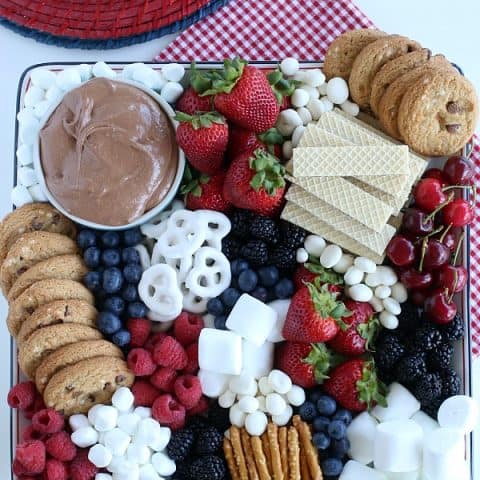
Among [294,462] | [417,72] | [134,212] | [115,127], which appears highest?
[417,72]

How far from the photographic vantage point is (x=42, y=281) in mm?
1857

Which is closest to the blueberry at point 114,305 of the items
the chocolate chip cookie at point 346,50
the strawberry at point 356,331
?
the strawberry at point 356,331

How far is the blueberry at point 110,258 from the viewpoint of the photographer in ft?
6.23

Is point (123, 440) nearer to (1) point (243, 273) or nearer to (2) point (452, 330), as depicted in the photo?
(1) point (243, 273)

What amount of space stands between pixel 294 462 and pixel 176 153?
66cm

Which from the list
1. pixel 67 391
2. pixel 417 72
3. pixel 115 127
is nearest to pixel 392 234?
pixel 417 72

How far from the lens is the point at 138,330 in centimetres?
189

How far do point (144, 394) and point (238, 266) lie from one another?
316 mm

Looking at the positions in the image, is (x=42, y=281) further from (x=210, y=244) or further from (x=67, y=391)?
(x=210, y=244)

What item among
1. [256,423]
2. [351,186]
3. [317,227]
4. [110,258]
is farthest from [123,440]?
[351,186]

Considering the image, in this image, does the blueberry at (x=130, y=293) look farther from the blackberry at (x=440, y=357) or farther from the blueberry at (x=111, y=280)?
the blackberry at (x=440, y=357)

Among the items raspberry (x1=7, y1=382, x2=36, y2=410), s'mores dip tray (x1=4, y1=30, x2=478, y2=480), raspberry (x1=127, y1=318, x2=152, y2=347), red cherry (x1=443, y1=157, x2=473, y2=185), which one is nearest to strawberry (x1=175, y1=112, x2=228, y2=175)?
s'mores dip tray (x1=4, y1=30, x2=478, y2=480)

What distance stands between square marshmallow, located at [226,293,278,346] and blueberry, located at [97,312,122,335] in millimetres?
221

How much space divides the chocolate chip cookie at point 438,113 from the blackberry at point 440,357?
0.40 m
